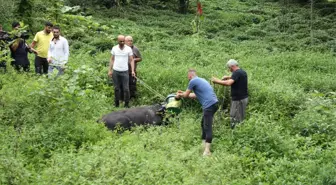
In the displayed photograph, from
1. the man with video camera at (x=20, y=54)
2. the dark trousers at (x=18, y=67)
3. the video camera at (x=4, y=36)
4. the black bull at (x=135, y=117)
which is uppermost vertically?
the video camera at (x=4, y=36)

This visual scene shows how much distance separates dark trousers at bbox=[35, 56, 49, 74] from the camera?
12.3 meters

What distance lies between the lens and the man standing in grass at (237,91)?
9.50 metres

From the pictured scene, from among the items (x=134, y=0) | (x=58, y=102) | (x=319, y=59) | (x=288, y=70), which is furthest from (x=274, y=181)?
(x=134, y=0)

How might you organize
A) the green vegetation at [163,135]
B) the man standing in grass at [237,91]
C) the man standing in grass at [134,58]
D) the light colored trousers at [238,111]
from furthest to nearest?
the man standing in grass at [134,58]
the light colored trousers at [238,111]
the man standing in grass at [237,91]
the green vegetation at [163,135]

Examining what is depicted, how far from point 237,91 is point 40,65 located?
18.7 ft

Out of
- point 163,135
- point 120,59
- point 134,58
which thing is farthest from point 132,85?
point 163,135

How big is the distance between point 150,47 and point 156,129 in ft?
33.0

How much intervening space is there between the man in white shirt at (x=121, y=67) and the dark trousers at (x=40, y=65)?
2127 millimetres

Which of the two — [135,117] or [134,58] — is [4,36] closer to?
[134,58]

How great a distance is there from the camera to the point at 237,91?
9609 millimetres

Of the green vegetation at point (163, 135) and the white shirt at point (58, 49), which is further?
the white shirt at point (58, 49)

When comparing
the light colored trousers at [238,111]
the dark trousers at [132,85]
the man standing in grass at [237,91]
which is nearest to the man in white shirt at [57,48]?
the dark trousers at [132,85]

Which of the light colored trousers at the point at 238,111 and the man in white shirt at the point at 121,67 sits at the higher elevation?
the man in white shirt at the point at 121,67

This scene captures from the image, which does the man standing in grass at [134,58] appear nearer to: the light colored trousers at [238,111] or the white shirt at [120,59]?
the white shirt at [120,59]
